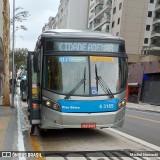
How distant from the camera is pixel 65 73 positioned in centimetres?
956

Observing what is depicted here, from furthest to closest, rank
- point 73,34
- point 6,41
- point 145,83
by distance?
point 145,83, point 6,41, point 73,34

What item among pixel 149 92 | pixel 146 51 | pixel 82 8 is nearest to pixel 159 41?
pixel 146 51

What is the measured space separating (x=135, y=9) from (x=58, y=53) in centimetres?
5808

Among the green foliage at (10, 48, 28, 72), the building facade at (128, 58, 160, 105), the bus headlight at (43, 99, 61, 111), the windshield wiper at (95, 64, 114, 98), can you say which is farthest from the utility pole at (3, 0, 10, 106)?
the green foliage at (10, 48, 28, 72)

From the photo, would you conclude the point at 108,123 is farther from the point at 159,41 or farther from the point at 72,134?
the point at 159,41

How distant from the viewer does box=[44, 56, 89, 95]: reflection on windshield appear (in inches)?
374

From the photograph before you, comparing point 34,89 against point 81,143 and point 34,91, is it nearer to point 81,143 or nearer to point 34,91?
point 34,91

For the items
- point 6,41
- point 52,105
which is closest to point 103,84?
point 52,105

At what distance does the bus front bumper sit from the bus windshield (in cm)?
58

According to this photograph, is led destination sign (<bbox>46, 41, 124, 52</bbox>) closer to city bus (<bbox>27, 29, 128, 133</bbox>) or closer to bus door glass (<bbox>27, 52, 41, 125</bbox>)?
city bus (<bbox>27, 29, 128, 133</bbox>)

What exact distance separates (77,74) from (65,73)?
1.09ft

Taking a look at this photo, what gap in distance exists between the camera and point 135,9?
65.3 m

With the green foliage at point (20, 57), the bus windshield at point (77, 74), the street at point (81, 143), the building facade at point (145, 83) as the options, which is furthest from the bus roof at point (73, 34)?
the green foliage at point (20, 57)

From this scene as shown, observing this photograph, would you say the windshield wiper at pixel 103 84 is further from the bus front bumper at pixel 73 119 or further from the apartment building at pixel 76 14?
the apartment building at pixel 76 14
